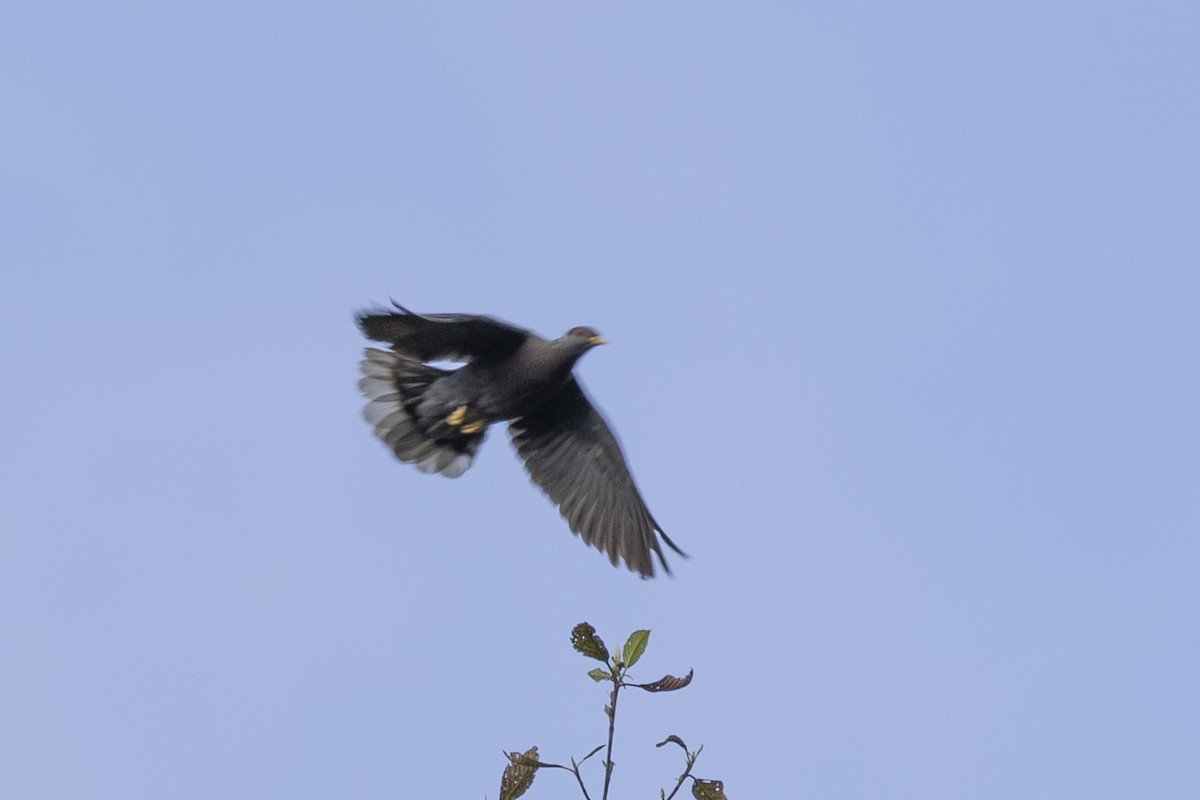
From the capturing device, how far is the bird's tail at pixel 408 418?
10445mm

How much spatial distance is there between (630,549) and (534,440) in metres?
1.10

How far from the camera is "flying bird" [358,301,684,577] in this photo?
988cm

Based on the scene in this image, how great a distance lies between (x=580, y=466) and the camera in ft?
35.9

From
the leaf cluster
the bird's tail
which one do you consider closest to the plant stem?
the leaf cluster

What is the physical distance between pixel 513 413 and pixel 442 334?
0.84 m

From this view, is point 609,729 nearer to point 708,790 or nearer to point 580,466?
point 708,790

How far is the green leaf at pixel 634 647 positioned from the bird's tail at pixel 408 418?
7060mm

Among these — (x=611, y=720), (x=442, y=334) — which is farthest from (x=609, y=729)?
(x=442, y=334)

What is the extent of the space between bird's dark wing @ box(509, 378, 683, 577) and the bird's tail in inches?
17.1

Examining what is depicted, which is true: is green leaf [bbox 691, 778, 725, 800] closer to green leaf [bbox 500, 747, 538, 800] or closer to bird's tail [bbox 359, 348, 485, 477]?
green leaf [bbox 500, 747, 538, 800]

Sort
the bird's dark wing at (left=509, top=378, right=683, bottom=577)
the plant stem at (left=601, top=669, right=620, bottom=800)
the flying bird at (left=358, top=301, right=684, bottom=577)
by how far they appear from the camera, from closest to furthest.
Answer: the plant stem at (left=601, top=669, right=620, bottom=800), the flying bird at (left=358, top=301, right=684, bottom=577), the bird's dark wing at (left=509, top=378, right=683, bottom=577)

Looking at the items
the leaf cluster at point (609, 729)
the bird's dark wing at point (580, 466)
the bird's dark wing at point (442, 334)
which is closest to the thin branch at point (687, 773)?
the leaf cluster at point (609, 729)

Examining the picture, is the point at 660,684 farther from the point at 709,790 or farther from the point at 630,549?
the point at 630,549

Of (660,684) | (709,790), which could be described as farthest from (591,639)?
(709,790)
